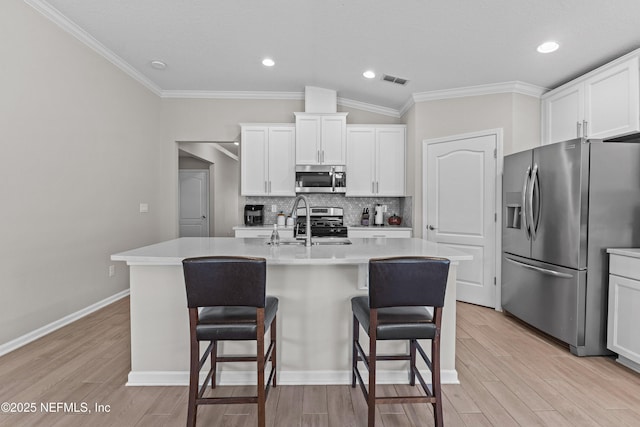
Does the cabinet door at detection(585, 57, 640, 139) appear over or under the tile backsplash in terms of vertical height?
over

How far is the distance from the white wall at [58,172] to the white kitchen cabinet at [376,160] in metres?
2.98

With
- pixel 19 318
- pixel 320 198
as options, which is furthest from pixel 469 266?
pixel 19 318

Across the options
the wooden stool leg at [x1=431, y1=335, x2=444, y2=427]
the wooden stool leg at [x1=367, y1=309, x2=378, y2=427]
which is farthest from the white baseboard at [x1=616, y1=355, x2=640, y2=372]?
the wooden stool leg at [x1=367, y1=309, x2=378, y2=427]

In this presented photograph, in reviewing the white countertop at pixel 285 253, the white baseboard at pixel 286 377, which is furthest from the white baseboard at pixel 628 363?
the white countertop at pixel 285 253

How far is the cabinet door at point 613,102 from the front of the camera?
279cm

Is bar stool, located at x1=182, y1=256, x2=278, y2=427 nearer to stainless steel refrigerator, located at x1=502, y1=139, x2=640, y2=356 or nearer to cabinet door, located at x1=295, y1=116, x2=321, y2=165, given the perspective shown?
stainless steel refrigerator, located at x1=502, y1=139, x2=640, y2=356

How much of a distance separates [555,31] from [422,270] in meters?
2.65

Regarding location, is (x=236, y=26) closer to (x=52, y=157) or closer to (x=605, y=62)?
(x=52, y=157)

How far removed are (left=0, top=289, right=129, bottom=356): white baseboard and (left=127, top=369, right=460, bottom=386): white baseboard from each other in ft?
4.21

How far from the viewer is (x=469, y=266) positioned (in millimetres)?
3932

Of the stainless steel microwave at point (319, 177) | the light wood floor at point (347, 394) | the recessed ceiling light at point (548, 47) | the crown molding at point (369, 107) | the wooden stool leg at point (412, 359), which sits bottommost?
the light wood floor at point (347, 394)

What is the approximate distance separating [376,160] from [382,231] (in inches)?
41.7

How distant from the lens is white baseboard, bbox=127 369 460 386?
207cm

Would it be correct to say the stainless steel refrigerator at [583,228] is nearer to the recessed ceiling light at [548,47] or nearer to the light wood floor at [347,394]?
the light wood floor at [347,394]
